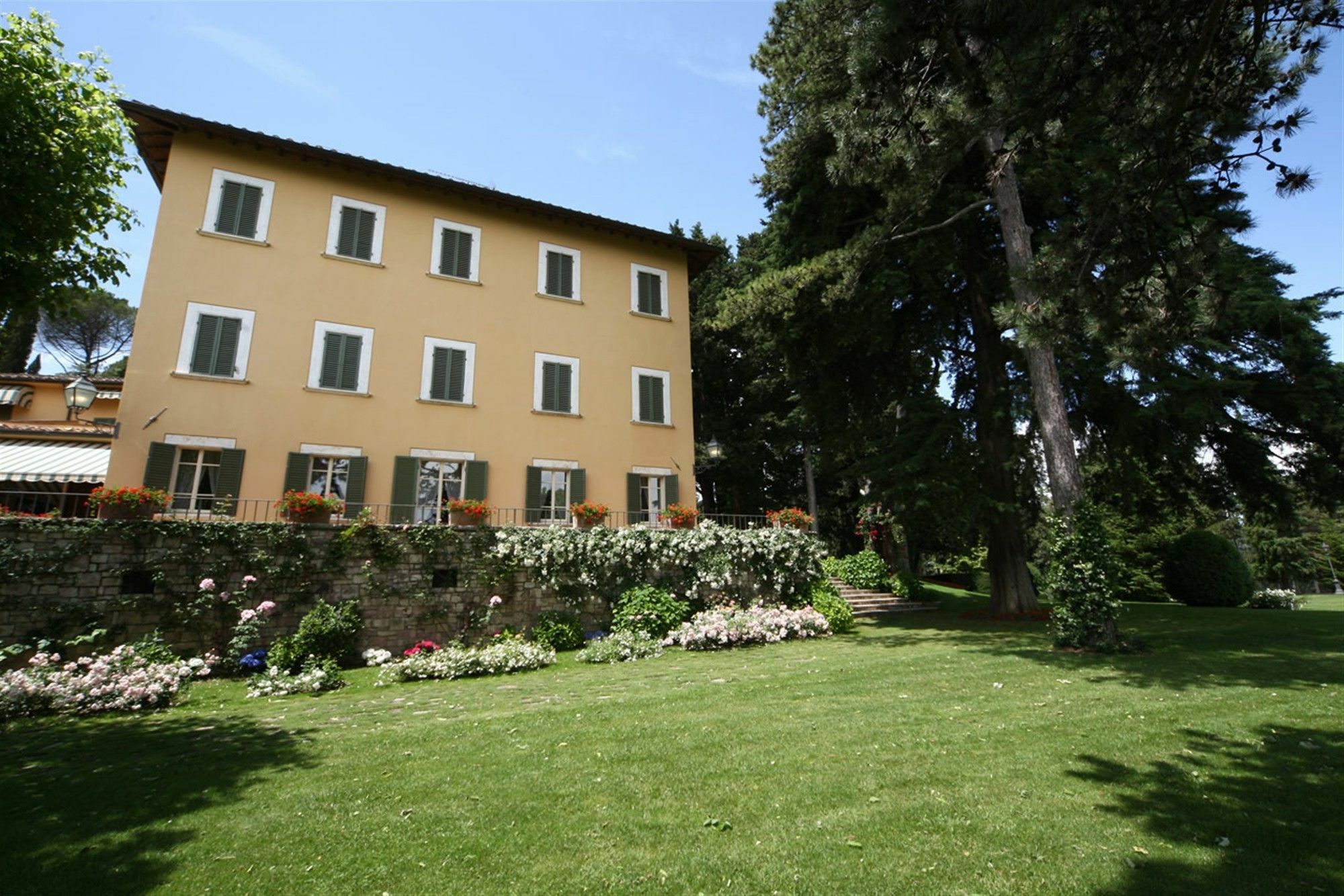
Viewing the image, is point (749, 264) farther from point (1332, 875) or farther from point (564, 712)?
point (1332, 875)

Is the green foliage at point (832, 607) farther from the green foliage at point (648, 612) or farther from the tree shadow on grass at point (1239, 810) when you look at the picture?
the tree shadow on grass at point (1239, 810)

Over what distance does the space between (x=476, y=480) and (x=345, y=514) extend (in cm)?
315

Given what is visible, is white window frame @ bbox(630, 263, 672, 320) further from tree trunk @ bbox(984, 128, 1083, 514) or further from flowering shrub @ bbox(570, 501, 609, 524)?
tree trunk @ bbox(984, 128, 1083, 514)

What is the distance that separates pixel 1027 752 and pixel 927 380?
609 inches

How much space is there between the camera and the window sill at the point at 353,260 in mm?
15992

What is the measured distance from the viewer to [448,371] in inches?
652

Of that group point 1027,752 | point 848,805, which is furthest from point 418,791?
point 1027,752

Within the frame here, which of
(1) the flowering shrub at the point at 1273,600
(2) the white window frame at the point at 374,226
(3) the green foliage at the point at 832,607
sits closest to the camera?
(3) the green foliage at the point at 832,607

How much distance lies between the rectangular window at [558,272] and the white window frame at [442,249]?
1761mm

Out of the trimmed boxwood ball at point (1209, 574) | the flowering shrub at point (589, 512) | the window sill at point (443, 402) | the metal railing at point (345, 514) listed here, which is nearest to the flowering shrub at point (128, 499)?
the metal railing at point (345, 514)

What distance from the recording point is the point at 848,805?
14.2ft

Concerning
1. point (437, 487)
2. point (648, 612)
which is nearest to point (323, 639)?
point (437, 487)

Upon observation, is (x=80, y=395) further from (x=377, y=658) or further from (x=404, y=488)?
(x=377, y=658)

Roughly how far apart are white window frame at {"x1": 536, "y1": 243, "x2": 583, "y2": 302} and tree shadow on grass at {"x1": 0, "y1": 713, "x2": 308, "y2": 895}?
1361 cm
